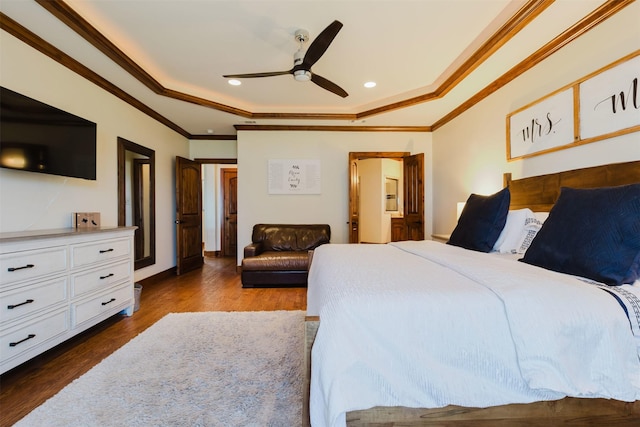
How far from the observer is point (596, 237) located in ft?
4.38

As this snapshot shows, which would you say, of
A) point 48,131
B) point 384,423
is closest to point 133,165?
point 48,131

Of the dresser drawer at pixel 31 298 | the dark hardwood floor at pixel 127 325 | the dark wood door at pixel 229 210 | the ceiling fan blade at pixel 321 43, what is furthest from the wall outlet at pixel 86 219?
the dark wood door at pixel 229 210

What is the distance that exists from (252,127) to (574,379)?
475cm

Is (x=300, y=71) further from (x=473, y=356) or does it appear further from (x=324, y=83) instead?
(x=473, y=356)

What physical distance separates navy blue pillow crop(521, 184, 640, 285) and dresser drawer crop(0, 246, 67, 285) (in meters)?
3.11

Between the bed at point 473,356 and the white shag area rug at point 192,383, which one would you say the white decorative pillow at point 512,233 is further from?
the white shag area rug at point 192,383

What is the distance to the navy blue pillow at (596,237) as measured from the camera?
124 centimetres

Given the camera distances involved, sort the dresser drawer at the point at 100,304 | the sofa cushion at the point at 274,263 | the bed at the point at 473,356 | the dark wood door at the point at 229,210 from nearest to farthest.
Answer: the bed at the point at 473,356, the dresser drawer at the point at 100,304, the sofa cushion at the point at 274,263, the dark wood door at the point at 229,210

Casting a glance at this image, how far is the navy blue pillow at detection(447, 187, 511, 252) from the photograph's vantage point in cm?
221

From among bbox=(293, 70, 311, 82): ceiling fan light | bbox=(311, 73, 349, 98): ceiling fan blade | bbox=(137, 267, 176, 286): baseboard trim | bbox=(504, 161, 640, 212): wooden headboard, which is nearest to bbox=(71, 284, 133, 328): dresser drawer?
bbox=(137, 267, 176, 286): baseboard trim

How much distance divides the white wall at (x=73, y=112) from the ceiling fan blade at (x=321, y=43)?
7.47 feet

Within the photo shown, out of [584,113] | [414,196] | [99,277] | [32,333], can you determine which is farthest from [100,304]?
[414,196]

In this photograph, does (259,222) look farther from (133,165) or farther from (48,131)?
(48,131)

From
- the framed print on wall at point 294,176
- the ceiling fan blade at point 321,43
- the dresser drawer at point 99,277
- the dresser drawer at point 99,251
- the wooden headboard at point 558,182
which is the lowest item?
the dresser drawer at point 99,277
